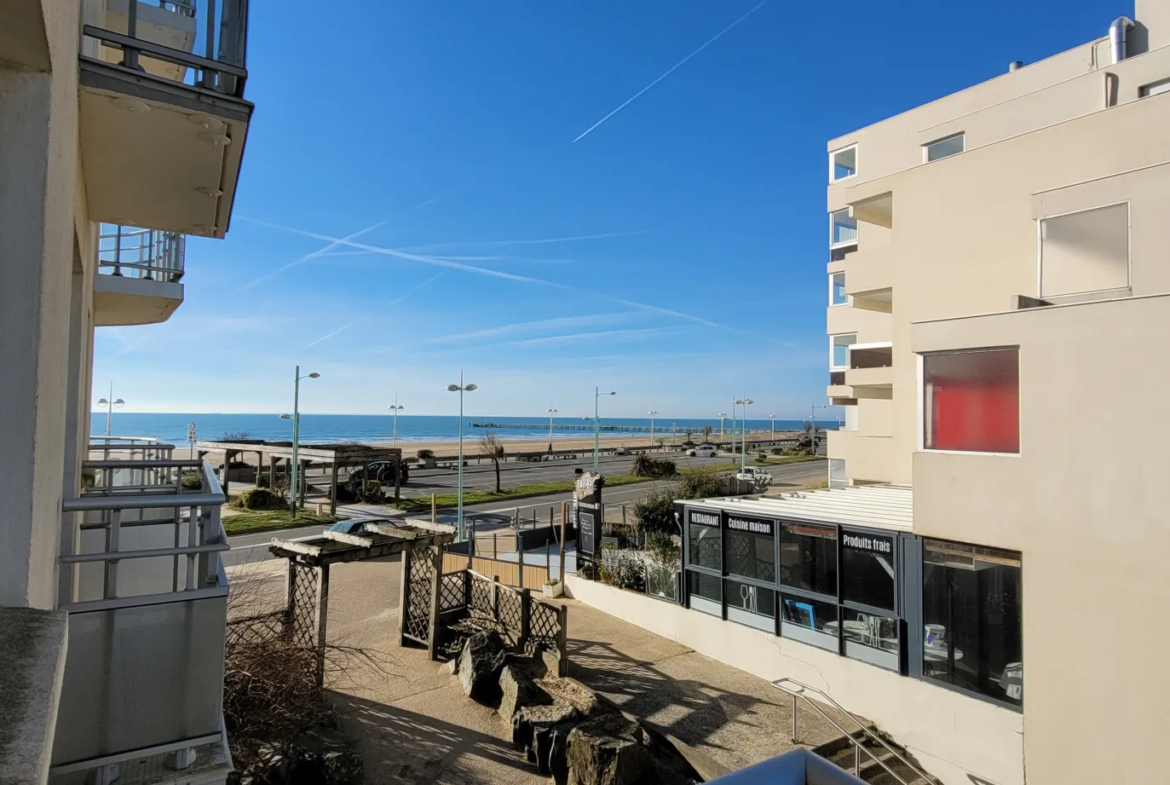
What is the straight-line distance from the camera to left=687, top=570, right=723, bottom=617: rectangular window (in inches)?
476

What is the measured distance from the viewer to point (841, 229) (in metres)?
24.2

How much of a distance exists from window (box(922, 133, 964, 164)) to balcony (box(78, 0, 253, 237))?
1555cm

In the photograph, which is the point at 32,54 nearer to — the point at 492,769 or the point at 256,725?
the point at 256,725

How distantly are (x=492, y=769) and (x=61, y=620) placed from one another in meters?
7.52

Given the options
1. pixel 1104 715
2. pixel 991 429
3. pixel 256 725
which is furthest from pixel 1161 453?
→ pixel 256 725

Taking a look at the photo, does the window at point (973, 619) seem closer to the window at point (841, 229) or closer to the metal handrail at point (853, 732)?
the metal handrail at point (853, 732)

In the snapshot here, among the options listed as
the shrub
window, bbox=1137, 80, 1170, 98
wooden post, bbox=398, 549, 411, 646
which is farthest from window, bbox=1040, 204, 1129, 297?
the shrub

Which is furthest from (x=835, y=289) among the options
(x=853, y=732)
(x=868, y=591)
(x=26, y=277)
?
(x=26, y=277)

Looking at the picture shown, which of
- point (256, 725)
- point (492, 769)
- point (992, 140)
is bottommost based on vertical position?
point (492, 769)

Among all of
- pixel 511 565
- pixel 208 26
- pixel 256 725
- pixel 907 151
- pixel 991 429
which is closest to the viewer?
pixel 208 26

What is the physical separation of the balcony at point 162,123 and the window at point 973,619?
29.0 ft

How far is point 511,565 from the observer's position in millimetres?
17141

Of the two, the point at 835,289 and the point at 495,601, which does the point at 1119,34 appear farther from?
the point at 495,601

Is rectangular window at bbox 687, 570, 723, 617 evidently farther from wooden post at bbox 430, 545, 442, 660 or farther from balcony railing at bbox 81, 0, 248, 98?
balcony railing at bbox 81, 0, 248, 98
